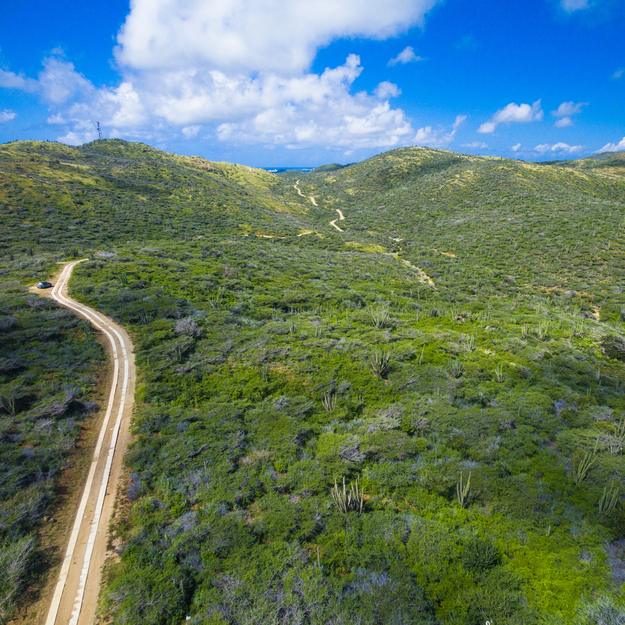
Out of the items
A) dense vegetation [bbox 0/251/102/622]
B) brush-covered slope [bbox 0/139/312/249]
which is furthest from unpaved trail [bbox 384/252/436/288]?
dense vegetation [bbox 0/251/102/622]

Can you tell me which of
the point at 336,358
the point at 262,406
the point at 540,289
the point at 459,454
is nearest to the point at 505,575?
the point at 459,454

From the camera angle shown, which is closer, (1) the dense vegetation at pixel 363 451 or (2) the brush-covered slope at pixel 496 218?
(1) the dense vegetation at pixel 363 451

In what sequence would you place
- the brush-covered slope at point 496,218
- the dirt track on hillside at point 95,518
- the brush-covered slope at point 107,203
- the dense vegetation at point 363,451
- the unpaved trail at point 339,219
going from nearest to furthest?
the dirt track on hillside at point 95,518 → the dense vegetation at point 363,451 → the brush-covered slope at point 496,218 → the brush-covered slope at point 107,203 → the unpaved trail at point 339,219

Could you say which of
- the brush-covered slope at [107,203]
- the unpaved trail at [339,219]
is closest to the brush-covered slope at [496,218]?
the unpaved trail at [339,219]

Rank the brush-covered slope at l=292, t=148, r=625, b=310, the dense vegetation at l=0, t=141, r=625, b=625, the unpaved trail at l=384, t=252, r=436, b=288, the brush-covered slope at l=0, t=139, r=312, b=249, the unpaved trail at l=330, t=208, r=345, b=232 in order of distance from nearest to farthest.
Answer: the dense vegetation at l=0, t=141, r=625, b=625 → the brush-covered slope at l=292, t=148, r=625, b=310 → the unpaved trail at l=384, t=252, r=436, b=288 → the brush-covered slope at l=0, t=139, r=312, b=249 → the unpaved trail at l=330, t=208, r=345, b=232

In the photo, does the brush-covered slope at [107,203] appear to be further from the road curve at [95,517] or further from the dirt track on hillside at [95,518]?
the road curve at [95,517]

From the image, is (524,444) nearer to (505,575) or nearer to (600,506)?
(600,506)

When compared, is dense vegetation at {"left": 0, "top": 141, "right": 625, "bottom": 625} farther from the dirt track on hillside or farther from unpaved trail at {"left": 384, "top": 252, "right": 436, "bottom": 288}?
unpaved trail at {"left": 384, "top": 252, "right": 436, "bottom": 288}
